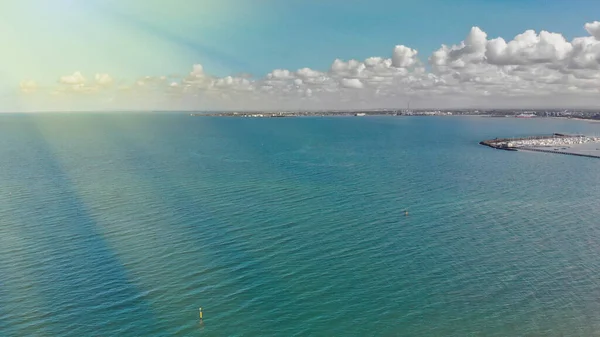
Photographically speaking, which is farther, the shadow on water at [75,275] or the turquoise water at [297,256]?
the turquoise water at [297,256]

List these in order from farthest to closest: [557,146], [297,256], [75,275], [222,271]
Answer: [557,146] < [297,256] < [222,271] < [75,275]

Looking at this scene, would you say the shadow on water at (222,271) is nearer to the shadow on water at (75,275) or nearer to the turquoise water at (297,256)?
the turquoise water at (297,256)

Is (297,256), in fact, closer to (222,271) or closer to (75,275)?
(222,271)

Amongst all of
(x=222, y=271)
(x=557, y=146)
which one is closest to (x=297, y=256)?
(x=222, y=271)

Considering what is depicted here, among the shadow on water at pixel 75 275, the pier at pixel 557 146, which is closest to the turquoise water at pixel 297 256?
the shadow on water at pixel 75 275

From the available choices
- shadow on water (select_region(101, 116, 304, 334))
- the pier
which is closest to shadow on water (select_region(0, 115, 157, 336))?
shadow on water (select_region(101, 116, 304, 334))

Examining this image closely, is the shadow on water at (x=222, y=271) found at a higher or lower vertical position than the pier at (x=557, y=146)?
lower

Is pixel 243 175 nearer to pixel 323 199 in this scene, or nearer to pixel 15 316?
pixel 323 199
